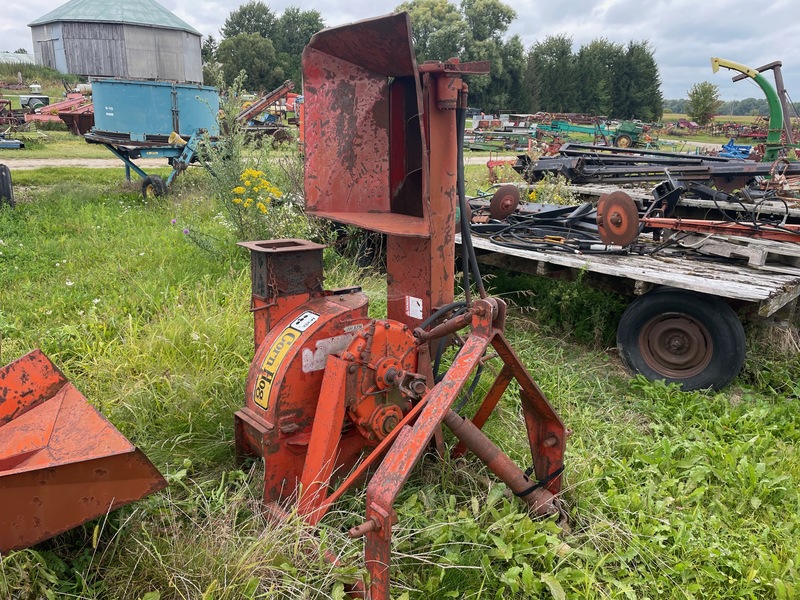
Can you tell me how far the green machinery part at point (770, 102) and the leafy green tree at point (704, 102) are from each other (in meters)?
37.8

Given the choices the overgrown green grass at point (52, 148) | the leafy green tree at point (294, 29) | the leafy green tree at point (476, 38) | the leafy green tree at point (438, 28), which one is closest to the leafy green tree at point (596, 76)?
the leafy green tree at point (476, 38)

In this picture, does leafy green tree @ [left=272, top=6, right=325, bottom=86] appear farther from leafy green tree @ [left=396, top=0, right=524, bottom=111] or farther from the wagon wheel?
the wagon wheel

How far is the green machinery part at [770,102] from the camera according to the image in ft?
26.6

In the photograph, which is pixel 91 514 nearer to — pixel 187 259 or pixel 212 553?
pixel 212 553

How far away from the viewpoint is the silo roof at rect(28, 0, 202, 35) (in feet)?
133

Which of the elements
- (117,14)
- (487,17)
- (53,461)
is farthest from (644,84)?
(53,461)

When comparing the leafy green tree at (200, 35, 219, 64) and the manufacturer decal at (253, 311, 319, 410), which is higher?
the leafy green tree at (200, 35, 219, 64)

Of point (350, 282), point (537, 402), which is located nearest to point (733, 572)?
A: point (537, 402)

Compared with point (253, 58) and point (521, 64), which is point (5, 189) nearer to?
point (253, 58)

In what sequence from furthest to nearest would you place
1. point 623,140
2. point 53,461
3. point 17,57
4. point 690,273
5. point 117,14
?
point 17,57
point 117,14
point 623,140
point 690,273
point 53,461

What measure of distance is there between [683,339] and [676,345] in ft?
0.21

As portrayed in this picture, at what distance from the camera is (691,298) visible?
13.6 feet

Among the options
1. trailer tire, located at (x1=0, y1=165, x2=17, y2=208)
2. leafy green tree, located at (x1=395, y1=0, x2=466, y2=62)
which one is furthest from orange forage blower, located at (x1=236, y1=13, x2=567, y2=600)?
leafy green tree, located at (x1=395, y1=0, x2=466, y2=62)

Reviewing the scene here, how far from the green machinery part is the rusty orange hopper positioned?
8841 mm
